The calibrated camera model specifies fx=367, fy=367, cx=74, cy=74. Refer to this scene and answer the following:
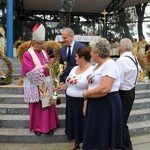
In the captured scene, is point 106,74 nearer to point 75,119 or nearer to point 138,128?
point 75,119

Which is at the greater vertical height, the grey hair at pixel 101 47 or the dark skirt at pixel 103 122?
the grey hair at pixel 101 47

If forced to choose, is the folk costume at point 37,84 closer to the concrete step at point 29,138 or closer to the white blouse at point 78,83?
the concrete step at point 29,138

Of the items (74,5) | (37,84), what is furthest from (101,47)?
(74,5)

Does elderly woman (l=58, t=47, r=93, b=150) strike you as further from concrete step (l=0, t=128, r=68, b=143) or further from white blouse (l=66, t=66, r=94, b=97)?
concrete step (l=0, t=128, r=68, b=143)

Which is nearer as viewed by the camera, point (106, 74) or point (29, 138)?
point (106, 74)

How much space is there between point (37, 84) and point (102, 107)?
1706mm

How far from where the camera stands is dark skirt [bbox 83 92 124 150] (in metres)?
4.45

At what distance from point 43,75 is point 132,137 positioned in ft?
6.40

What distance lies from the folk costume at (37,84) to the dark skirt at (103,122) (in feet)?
4.90

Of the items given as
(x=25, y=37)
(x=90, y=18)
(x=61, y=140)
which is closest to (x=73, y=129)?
(x=61, y=140)

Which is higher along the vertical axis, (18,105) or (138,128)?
(18,105)

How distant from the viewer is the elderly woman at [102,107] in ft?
14.4

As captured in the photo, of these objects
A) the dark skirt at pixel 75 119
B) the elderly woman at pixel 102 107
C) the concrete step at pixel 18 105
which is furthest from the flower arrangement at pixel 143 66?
the elderly woman at pixel 102 107

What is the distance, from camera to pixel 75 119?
17.4 ft
